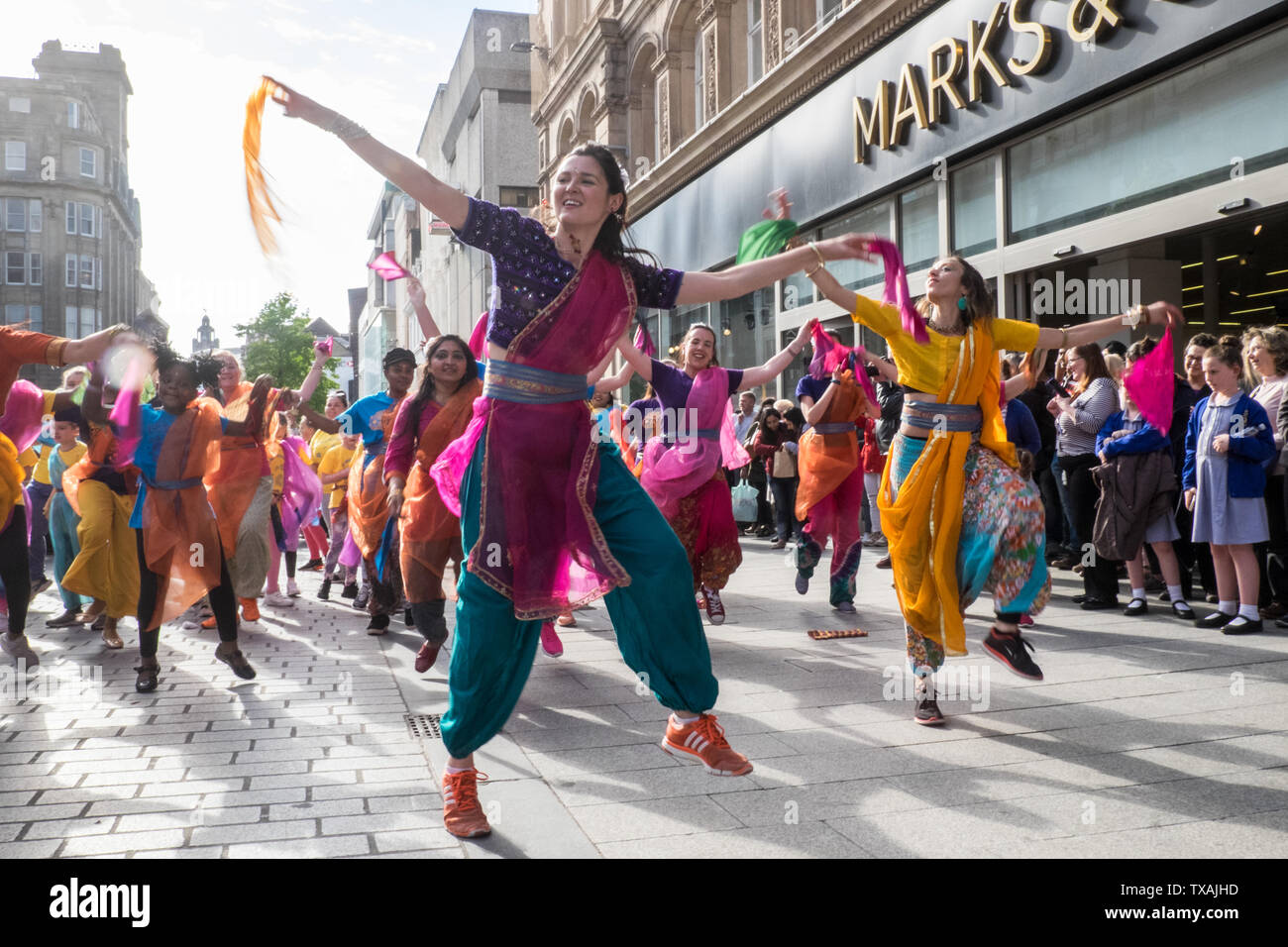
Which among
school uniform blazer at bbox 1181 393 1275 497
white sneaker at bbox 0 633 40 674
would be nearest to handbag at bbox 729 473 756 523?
school uniform blazer at bbox 1181 393 1275 497

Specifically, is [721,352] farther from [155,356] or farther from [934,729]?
[934,729]

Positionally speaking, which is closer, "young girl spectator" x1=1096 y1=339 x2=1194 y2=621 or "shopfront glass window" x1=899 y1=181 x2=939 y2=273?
"young girl spectator" x1=1096 y1=339 x2=1194 y2=621

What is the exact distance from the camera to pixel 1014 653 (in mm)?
4617

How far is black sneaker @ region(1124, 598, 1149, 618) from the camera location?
24.5 feet

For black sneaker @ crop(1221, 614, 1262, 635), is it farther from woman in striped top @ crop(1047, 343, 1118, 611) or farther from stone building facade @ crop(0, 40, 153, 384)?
stone building facade @ crop(0, 40, 153, 384)

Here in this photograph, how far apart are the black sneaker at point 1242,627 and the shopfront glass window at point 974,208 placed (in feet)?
19.4

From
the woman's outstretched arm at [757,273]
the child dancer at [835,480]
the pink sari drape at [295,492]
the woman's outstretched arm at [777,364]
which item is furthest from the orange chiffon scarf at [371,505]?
the woman's outstretched arm at [757,273]

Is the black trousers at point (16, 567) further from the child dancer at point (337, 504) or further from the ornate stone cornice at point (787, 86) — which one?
the ornate stone cornice at point (787, 86)

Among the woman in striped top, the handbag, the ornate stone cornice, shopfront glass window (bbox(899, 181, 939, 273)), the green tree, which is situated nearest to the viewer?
the woman in striped top

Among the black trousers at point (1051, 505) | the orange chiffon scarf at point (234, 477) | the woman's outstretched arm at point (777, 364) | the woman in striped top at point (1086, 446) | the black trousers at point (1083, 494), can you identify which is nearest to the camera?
the woman's outstretched arm at point (777, 364)

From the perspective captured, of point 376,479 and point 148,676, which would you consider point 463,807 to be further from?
point 376,479

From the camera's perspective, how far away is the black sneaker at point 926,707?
466 cm

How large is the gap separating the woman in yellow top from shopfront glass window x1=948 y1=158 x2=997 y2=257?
7125mm

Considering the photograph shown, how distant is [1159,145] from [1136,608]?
4142mm
